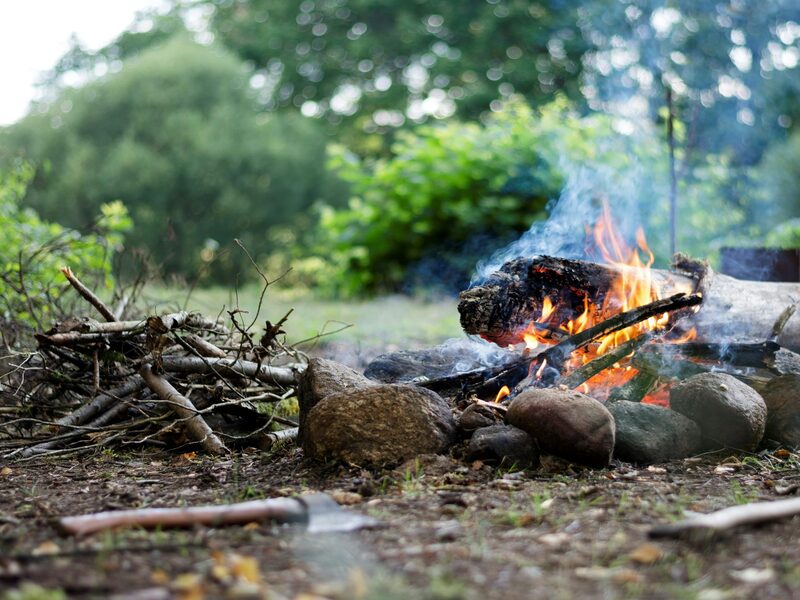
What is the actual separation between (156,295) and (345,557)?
31.5 feet

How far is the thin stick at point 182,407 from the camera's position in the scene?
167 inches

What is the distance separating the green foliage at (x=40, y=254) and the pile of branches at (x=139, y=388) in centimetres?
105

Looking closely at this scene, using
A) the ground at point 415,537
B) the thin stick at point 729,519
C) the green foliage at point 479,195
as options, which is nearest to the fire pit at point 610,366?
the ground at point 415,537

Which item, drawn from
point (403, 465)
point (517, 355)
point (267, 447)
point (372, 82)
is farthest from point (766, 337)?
point (372, 82)

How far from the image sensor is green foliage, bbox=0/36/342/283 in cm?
1769

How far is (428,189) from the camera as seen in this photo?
1255 centimetres

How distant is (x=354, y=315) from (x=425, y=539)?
309 inches

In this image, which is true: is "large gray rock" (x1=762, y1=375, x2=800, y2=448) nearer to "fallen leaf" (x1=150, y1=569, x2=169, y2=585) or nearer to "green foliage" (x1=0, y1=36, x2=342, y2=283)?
"fallen leaf" (x1=150, y1=569, x2=169, y2=585)

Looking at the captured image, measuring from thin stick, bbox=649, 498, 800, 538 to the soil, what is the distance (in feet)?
0.11

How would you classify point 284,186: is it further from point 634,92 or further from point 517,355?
point 517,355

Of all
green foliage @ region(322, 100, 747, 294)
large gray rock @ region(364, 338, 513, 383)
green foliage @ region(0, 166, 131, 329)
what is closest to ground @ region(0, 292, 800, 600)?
large gray rock @ region(364, 338, 513, 383)

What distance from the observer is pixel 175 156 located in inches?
714

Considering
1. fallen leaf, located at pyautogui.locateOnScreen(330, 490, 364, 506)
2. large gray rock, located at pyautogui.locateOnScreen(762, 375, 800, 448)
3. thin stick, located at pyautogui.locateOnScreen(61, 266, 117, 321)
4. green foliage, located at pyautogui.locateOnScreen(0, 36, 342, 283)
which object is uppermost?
green foliage, located at pyautogui.locateOnScreen(0, 36, 342, 283)

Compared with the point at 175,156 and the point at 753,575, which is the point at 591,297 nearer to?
the point at 753,575
